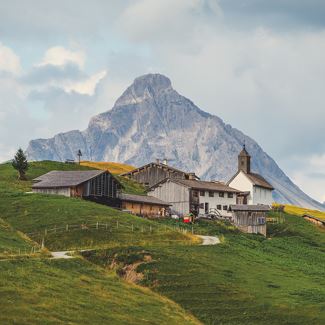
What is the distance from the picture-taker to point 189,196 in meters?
117

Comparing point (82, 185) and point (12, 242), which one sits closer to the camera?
point (12, 242)

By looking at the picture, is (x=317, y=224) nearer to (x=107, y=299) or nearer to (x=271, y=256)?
(x=271, y=256)

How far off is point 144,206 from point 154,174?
3866cm

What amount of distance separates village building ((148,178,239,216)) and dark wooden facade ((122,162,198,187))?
20415mm

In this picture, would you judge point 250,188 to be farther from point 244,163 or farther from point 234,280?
point 234,280

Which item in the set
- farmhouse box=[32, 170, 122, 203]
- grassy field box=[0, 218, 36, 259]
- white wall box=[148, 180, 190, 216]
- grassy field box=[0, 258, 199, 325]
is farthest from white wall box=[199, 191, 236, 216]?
grassy field box=[0, 258, 199, 325]

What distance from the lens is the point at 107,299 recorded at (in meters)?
48.5

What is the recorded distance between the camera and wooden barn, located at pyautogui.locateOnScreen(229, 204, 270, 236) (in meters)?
110

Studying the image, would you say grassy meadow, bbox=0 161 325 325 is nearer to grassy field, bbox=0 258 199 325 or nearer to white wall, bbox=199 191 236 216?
grassy field, bbox=0 258 199 325

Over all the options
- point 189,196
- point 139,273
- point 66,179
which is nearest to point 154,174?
point 189,196

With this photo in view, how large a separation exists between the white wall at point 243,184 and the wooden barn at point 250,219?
2883 cm

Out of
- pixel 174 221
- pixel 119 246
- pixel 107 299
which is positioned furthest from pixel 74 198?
pixel 107 299

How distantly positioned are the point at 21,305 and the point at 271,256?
46469 mm

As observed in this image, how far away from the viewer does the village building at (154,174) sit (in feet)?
473
